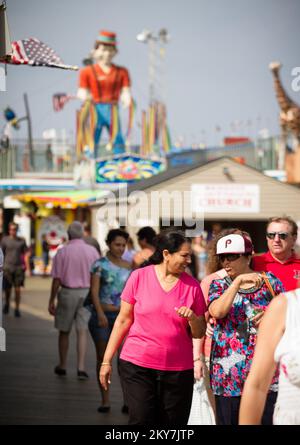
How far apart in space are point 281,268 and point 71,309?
534 centimetres

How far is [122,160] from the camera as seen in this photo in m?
38.7

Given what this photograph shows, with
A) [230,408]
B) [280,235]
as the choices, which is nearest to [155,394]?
[230,408]

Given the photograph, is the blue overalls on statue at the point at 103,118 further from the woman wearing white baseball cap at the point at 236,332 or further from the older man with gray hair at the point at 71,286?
the woman wearing white baseball cap at the point at 236,332

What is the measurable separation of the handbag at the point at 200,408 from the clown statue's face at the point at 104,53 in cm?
3771

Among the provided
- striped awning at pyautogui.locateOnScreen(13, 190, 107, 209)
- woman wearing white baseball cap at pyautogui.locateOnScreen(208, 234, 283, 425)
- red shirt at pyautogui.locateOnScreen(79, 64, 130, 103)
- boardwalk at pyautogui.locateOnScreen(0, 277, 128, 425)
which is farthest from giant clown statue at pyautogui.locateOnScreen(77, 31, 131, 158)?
woman wearing white baseball cap at pyautogui.locateOnScreen(208, 234, 283, 425)

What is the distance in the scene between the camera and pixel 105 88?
146ft

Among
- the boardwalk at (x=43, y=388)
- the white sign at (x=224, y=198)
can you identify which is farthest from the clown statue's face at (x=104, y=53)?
the boardwalk at (x=43, y=388)

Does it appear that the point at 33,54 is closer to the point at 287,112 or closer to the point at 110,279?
the point at 110,279

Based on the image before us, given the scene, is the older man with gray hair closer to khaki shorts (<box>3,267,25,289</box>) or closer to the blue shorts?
the blue shorts

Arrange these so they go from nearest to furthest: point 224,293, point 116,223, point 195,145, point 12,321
A: point 224,293 → point 12,321 → point 116,223 → point 195,145
